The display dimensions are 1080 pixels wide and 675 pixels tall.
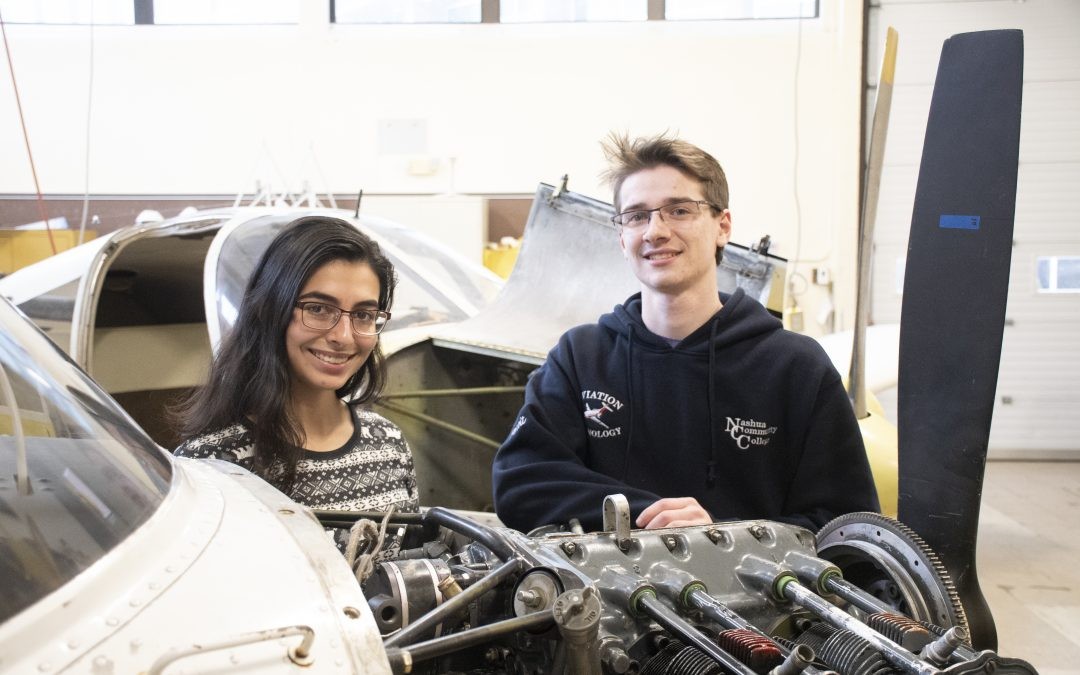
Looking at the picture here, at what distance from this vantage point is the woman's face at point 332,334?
188 centimetres

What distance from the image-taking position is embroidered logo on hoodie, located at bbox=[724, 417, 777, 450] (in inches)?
79.7

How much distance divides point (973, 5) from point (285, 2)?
627cm

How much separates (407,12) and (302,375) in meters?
7.54

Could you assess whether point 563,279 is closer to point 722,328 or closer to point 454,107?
point 722,328

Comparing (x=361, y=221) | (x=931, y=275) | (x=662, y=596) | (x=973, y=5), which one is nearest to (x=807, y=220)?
(x=973, y=5)

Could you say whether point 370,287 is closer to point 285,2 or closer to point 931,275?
point 931,275

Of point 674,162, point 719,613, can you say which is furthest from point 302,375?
point 719,613

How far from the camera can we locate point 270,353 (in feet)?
6.20

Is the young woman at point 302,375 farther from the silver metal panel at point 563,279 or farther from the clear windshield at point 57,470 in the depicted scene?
the silver metal panel at point 563,279

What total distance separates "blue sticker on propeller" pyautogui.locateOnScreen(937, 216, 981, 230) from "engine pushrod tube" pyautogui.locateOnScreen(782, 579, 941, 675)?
0.98 m

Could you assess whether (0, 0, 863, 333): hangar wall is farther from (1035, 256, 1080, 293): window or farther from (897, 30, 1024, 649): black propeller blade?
(897, 30, 1024, 649): black propeller blade

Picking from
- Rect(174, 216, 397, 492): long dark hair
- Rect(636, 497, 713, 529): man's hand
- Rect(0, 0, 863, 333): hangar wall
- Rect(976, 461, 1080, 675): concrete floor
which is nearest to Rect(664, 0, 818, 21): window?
Rect(0, 0, 863, 333): hangar wall

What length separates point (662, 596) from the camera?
1.34 m

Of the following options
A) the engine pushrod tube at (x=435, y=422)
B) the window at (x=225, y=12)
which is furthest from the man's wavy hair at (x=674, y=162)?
the window at (x=225, y=12)
